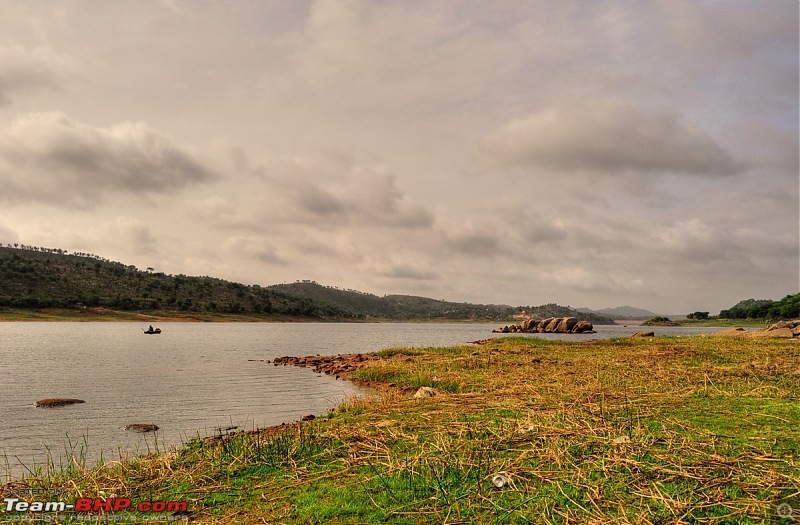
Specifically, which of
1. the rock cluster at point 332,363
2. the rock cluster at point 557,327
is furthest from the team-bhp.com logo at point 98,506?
the rock cluster at point 557,327

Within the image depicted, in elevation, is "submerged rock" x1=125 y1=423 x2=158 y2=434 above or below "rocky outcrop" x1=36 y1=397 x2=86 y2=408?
above

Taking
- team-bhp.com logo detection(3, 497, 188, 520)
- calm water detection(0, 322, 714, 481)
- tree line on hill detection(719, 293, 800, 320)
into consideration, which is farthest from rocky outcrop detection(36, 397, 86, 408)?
tree line on hill detection(719, 293, 800, 320)

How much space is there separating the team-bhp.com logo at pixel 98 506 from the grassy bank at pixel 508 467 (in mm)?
275

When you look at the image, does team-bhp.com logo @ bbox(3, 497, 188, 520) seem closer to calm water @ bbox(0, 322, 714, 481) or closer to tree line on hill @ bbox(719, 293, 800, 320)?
calm water @ bbox(0, 322, 714, 481)

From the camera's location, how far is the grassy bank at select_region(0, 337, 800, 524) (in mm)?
7609

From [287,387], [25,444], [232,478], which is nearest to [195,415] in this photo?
[25,444]

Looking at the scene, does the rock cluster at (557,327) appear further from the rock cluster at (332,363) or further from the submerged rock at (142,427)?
the submerged rock at (142,427)

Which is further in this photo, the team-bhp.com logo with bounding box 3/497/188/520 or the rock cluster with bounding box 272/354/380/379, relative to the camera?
the rock cluster with bounding box 272/354/380/379

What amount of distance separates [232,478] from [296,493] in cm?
199

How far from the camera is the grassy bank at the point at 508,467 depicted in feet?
25.0

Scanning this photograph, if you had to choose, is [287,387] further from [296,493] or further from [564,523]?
[564,523]

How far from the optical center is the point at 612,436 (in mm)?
11141

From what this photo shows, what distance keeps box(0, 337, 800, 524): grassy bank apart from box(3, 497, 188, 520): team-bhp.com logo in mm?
275

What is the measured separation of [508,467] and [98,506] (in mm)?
7355
